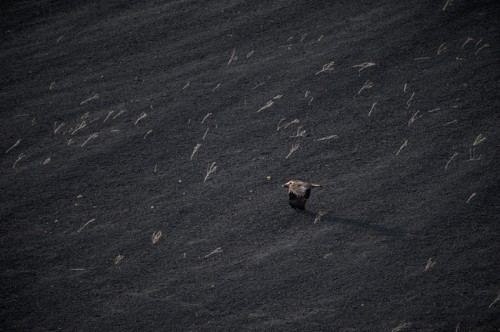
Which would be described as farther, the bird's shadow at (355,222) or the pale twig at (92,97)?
the pale twig at (92,97)

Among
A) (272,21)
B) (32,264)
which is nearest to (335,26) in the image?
(272,21)

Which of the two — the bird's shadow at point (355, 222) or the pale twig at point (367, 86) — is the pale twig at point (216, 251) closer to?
the bird's shadow at point (355, 222)

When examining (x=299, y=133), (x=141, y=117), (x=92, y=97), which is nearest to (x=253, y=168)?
(x=299, y=133)

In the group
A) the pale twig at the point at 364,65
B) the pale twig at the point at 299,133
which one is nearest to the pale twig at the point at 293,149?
the pale twig at the point at 299,133

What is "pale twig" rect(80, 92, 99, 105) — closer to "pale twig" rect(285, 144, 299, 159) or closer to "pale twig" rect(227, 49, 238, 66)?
"pale twig" rect(227, 49, 238, 66)

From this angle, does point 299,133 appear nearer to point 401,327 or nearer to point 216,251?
point 216,251

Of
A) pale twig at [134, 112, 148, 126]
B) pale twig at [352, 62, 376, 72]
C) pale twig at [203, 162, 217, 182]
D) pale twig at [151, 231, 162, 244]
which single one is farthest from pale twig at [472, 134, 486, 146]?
pale twig at [134, 112, 148, 126]

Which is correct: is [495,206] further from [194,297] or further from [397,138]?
[194,297]
